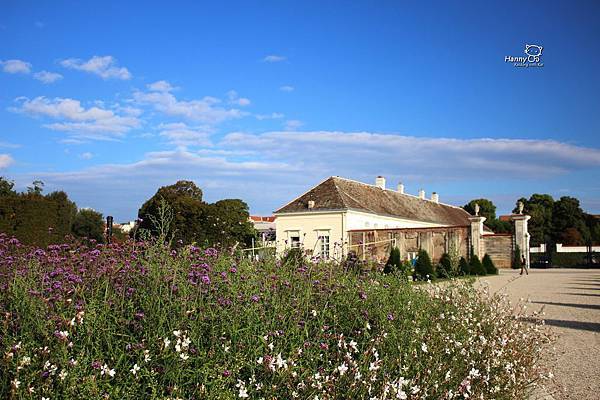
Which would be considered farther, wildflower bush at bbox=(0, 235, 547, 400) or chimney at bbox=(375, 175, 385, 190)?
chimney at bbox=(375, 175, 385, 190)

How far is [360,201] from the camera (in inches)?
1476

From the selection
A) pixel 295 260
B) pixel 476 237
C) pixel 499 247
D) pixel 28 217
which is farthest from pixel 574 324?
pixel 499 247

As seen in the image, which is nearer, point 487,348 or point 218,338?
point 218,338

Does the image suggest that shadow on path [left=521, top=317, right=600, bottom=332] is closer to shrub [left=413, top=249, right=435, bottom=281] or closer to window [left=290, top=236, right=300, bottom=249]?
window [left=290, top=236, right=300, bottom=249]

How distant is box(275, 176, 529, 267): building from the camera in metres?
28.6

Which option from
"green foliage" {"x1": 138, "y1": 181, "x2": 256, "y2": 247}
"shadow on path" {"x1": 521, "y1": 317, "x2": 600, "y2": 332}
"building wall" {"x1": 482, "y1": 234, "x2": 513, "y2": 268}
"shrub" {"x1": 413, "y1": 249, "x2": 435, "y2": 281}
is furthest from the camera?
"green foliage" {"x1": 138, "y1": 181, "x2": 256, "y2": 247}

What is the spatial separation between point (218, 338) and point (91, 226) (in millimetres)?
44907

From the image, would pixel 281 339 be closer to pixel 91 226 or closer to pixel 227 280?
pixel 227 280

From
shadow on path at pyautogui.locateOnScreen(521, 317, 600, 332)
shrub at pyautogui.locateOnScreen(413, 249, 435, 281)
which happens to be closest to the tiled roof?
shrub at pyautogui.locateOnScreen(413, 249, 435, 281)

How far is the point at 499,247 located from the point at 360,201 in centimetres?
906

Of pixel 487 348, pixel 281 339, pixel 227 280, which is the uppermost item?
pixel 227 280

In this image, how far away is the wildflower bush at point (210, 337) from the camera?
3.05 metres

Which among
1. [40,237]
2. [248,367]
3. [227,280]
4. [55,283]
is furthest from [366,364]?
[40,237]

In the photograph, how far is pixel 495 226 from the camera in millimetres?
72000
